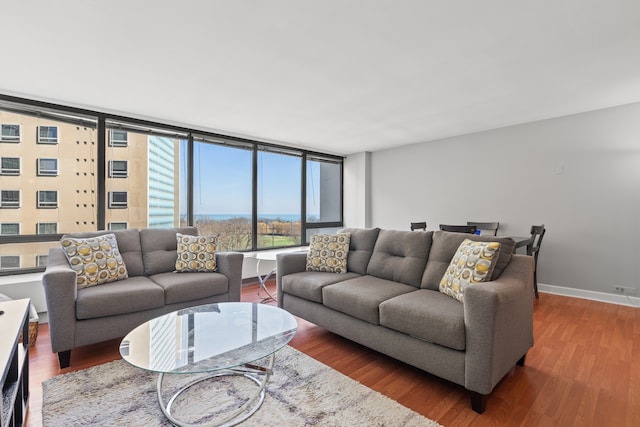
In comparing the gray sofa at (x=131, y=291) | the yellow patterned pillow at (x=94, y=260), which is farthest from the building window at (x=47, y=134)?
the yellow patterned pillow at (x=94, y=260)

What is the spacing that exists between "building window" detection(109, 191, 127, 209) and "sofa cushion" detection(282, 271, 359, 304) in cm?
245

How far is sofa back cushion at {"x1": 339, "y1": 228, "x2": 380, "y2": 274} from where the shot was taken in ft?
10.2

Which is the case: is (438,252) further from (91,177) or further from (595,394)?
(91,177)

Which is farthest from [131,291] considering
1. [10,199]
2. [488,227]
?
[488,227]

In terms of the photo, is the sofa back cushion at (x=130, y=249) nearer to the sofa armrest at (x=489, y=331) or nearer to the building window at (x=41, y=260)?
the building window at (x=41, y=260)

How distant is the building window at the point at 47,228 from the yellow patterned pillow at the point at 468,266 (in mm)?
4129

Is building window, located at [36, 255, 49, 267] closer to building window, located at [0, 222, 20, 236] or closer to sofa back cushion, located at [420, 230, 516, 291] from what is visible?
building window, located at [0, 222, 20, 236]

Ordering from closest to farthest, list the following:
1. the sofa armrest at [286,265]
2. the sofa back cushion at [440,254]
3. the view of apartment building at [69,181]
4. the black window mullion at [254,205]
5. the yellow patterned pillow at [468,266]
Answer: the yellow patterned pillow at [468,266] → the sofa back cushion at [440,254] → the sofa armrest at [286,265] → the view of apartment building at [69,181] → the black window mullion at [254,205]

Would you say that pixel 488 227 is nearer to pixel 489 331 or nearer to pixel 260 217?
pixel 489 331

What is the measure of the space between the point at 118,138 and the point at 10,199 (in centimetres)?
125

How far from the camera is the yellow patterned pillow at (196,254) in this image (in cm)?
314

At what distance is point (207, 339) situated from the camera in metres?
1.80

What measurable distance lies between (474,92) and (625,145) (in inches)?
83.3

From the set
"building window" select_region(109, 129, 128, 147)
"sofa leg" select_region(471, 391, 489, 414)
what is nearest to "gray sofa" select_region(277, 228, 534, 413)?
A: "sofa leg" select_region(471, 391, 489, 414)
